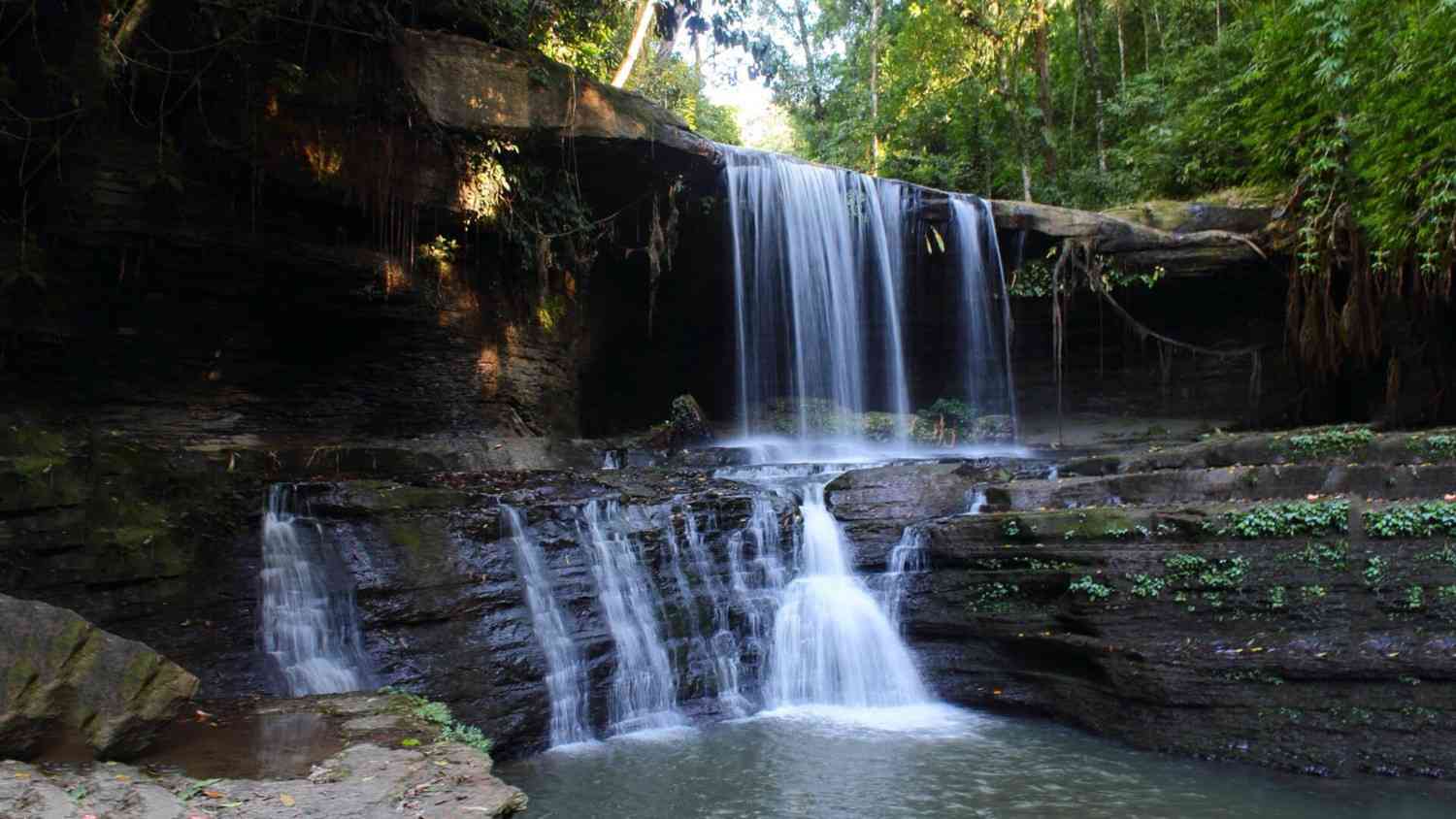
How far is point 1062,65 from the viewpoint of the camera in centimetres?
2212

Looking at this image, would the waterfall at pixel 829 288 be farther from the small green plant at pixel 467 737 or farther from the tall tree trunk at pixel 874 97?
the small green plant at pixel 467 737

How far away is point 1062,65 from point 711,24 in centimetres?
1580

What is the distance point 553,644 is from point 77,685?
389 centimetres

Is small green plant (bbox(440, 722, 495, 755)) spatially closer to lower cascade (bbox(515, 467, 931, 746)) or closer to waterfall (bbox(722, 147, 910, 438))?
lower cascade (bbox(515, 467, 931, 746))

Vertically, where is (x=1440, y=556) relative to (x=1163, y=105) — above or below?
below

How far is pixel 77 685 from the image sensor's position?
4000mm

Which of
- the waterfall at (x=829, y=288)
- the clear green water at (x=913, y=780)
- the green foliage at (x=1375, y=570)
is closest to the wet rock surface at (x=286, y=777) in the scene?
the clear green water at (x=913, y=780)

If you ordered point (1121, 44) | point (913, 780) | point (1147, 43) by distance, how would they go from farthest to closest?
point (1147, 43) → point (1121, 44) → point (913, 780)

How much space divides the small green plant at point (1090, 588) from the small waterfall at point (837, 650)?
169 centimetres

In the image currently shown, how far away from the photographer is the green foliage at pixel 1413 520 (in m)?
6.74

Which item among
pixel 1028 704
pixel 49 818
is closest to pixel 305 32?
pixel 49 818

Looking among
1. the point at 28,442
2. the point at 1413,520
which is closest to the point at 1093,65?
the point at 1413,520

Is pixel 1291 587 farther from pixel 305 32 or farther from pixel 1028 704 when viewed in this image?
pixel 305 32

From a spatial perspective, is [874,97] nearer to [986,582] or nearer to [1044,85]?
[1044,85]
